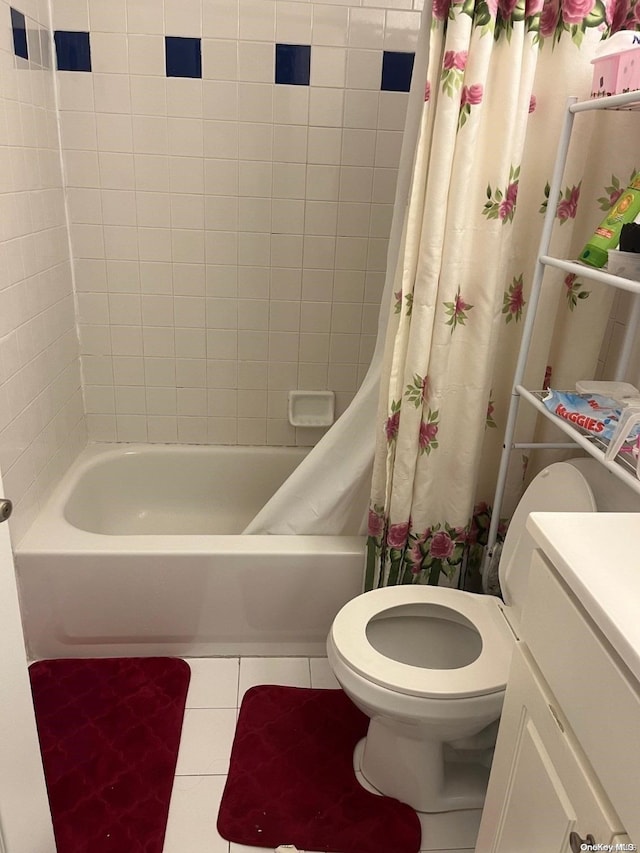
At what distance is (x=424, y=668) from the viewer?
1.53 metres

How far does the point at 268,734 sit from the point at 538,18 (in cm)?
183

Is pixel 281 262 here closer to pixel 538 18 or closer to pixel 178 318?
pixel 178 318

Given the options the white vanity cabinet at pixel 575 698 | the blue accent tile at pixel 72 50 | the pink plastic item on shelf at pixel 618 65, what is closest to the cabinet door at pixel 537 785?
the white vanity cabinet at pixel 575 698

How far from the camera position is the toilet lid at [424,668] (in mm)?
1360

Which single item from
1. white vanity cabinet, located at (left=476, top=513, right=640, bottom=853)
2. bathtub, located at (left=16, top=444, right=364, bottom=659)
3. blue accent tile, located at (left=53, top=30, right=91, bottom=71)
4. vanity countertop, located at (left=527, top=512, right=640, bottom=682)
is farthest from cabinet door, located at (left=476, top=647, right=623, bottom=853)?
blue accent tile, located at (left=53, top=30, right=91, bottom=71)

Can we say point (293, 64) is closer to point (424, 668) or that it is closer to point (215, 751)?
point (424, 668)

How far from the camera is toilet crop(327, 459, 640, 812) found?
1360 mm

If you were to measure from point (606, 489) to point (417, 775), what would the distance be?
31.3 inches

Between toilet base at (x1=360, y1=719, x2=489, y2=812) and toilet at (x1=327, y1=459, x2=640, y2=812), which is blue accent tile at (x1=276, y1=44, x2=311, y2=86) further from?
toilet base at (x1=360, y1=719, x2=489, y2=812)

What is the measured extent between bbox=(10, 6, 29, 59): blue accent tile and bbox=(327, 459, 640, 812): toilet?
66.9 inches

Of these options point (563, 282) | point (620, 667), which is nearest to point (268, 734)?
point (620, 667)

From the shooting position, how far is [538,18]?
1.43m

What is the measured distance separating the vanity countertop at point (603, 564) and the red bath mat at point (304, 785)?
978 millimetres

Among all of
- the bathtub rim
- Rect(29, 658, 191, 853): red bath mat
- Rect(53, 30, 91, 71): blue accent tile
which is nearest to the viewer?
Rect(29, 658, 191, 853): red bath mat
